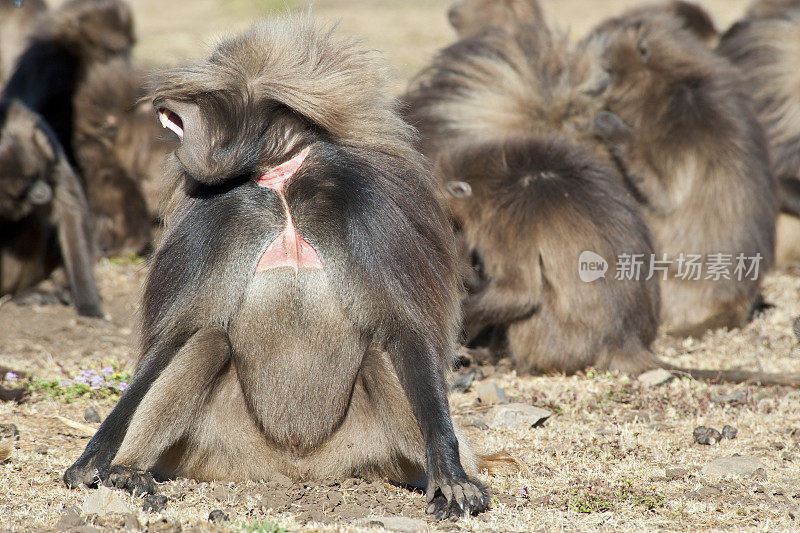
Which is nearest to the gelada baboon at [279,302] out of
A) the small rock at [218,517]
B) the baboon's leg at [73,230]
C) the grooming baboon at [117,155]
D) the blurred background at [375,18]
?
the small rock at [218,517]

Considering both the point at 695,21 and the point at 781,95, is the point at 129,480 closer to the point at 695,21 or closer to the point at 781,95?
the point at 781,95

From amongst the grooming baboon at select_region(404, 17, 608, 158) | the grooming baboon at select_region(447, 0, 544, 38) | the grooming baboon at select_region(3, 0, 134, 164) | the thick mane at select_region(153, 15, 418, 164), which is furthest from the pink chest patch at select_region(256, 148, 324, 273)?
the grooming baboon at select_region(447, 0, 544, 38)

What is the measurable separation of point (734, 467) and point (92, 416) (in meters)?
2.32

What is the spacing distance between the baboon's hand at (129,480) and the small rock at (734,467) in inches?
69.5

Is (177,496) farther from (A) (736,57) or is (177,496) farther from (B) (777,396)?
(A) (736,57)

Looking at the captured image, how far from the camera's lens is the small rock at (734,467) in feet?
10.7

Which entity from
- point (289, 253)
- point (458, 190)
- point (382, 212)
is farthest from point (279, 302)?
point (458, 190)

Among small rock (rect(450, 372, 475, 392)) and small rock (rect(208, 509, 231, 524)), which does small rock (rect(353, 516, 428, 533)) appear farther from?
small rock (rect(450, 372, 475, 392))

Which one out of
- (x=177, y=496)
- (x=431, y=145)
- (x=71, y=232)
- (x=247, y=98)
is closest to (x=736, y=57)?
(x=431, y=145)

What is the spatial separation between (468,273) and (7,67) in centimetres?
517

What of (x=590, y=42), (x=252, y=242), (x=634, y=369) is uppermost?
(x=590, y=42)

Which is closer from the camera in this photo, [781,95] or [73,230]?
[73,230]

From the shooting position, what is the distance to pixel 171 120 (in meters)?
3.03

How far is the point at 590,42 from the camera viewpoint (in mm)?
6055
